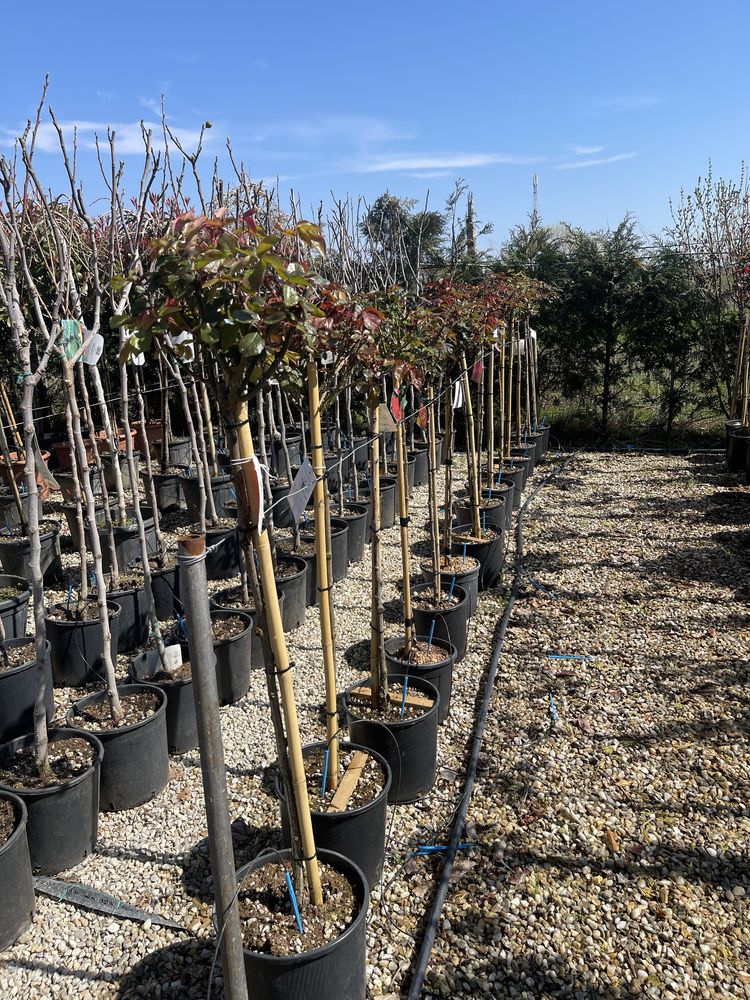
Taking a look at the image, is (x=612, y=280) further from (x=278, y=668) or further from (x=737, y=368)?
(x=278, y=668)

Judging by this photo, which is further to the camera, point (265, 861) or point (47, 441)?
point (47, 441)

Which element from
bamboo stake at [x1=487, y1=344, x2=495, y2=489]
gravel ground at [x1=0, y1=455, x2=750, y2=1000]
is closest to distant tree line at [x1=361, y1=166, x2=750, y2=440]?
bamboo stake at [x1=487, y1=344, x2=495, y2=489]

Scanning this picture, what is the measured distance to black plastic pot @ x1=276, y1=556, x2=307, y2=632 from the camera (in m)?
5.10

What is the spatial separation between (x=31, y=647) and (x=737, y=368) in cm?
1036

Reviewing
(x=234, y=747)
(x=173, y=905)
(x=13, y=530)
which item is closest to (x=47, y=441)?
(x=13, y=530)

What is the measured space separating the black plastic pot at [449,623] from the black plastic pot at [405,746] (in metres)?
1.09

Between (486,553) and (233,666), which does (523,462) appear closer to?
(486,553)

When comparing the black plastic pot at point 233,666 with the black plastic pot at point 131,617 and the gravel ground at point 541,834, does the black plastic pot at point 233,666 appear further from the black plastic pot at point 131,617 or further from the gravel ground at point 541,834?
the black plastic pot at point 131,617

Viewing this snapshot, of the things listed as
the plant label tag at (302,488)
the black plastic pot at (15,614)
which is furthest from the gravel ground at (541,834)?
the plant label tag at (302,488)

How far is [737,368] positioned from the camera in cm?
1054

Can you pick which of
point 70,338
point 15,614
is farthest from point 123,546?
point 70,338

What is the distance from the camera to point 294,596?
17.1 feet

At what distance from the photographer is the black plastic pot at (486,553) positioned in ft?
18.9

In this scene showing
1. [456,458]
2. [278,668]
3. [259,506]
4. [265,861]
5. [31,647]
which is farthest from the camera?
[456,458]
